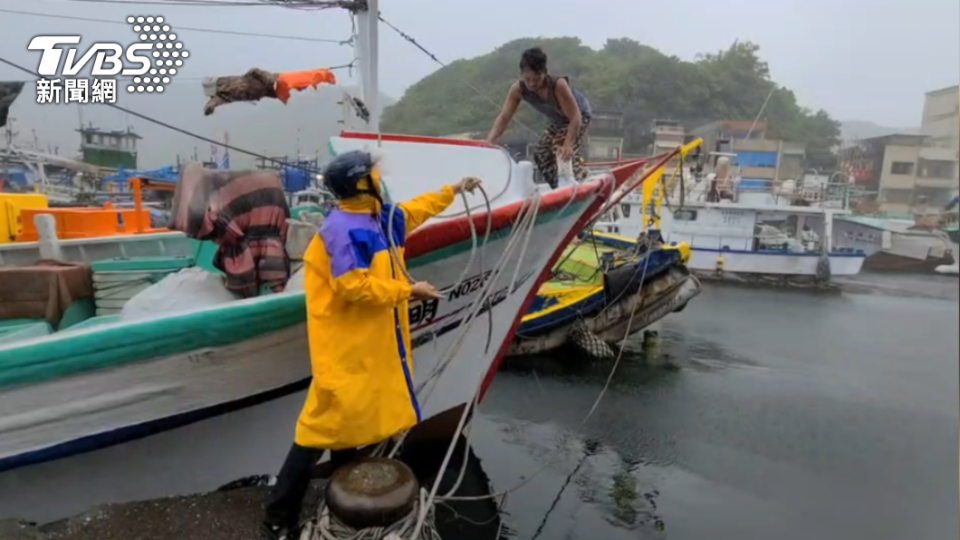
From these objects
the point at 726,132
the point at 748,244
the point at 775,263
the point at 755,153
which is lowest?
the point at 775,263

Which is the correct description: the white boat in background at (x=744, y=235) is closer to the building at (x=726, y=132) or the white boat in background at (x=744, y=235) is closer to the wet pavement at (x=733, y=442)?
the wet pavement at (x=733, y=442)

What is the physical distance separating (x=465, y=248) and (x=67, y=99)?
144 inches

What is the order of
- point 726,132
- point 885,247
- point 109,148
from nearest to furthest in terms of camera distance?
point 885,247 → point 109,148 → point 726,132

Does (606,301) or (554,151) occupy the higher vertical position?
(554,151)

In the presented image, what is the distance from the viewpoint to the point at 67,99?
5191mm

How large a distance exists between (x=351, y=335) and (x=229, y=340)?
92 cm

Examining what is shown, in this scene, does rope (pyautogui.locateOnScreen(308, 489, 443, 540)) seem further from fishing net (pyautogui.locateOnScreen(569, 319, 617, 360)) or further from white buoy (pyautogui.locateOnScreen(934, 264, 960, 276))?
fishing net (pyautogui.locateOnScreen(569, 319, 617, 360))

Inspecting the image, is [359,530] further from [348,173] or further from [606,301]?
[606,301]

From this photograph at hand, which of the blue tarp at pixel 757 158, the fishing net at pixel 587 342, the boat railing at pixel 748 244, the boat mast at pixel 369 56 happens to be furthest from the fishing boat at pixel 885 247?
the boat mast at pixel 369 56

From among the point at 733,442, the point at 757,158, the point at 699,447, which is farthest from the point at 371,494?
the point at 757,158

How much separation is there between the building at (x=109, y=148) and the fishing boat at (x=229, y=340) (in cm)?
3199

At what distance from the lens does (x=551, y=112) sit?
5227 millimetres

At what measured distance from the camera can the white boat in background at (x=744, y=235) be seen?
79.7ft

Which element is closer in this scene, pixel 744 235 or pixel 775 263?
pixel 775 263
